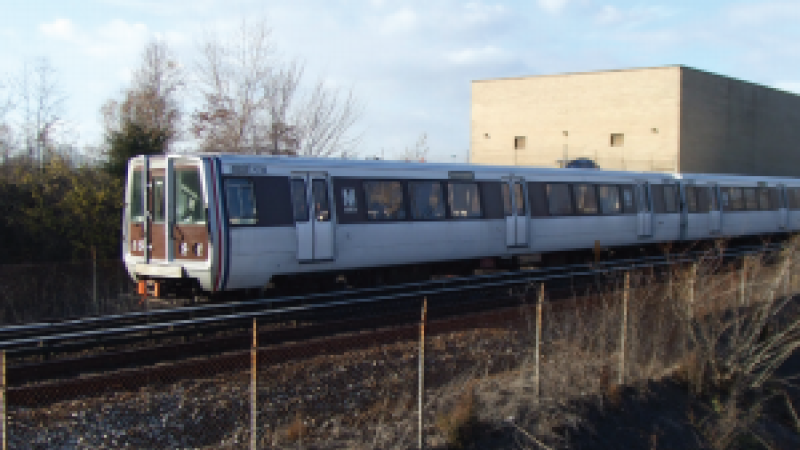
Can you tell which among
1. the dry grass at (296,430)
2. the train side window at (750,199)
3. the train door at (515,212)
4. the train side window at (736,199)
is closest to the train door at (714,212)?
the train side window at (736,199)

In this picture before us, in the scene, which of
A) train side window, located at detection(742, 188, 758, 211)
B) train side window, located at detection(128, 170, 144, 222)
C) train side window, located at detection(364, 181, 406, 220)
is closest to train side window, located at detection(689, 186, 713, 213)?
train side window, located at detection(742, 188, 758, 211)

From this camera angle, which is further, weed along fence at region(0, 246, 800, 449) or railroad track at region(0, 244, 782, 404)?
railroad track at region(0, 244, 782, 404)

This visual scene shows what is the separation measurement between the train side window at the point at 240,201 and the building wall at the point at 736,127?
103 feet

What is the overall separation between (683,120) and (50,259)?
107 ft

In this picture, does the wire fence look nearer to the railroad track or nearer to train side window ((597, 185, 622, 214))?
→ the railroad track

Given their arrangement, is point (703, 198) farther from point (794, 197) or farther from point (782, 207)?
point (794, 197)

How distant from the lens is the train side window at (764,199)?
80.4ft

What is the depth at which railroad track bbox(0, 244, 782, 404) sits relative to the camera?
8.01 metres

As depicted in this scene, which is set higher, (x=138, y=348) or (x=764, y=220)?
(x=764, y=220)

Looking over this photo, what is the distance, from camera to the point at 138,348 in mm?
9617

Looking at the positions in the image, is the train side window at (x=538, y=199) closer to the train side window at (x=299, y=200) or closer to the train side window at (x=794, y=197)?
the train side window at (x=299, y=200)

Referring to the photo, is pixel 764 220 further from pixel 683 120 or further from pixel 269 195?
pixel 269 195

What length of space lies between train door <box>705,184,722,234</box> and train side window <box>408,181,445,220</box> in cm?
1176

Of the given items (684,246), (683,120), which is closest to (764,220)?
(684,246)
